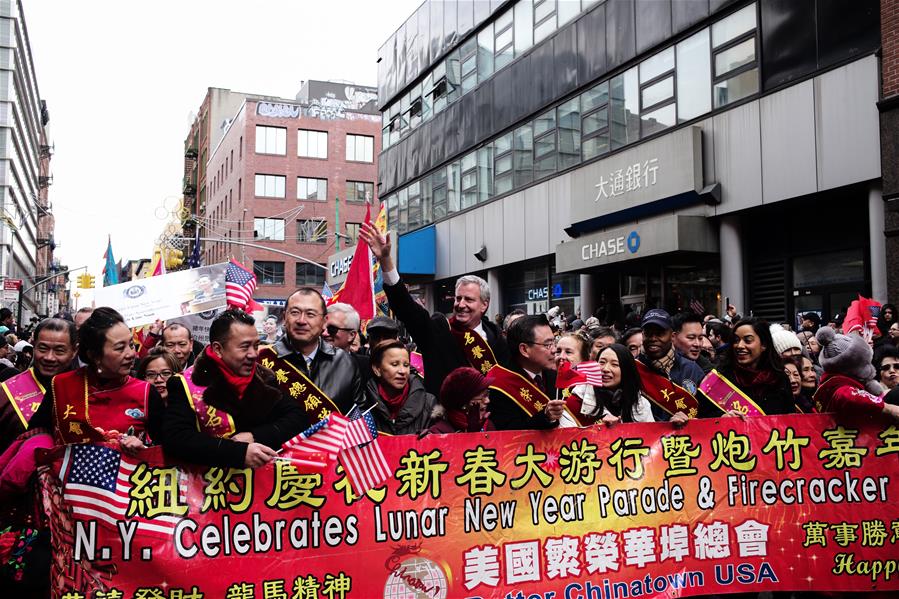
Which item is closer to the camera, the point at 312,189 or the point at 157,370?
the point at 157,370

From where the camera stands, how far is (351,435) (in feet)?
12.7

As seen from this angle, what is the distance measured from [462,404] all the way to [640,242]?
12.5 metres

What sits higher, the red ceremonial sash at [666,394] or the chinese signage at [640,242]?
the chinese signage at [640,242]

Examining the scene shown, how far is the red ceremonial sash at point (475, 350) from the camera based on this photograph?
494cm

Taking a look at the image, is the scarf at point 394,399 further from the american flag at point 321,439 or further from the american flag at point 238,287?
the american flag at point 238,287

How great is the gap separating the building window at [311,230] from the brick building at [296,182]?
3 centimetres

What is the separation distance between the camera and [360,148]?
55750 mm

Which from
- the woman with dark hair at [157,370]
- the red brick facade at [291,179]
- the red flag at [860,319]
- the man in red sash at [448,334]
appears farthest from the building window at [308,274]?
the man in red sash at [448,334]

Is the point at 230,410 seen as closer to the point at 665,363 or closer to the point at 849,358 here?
the point at 665,363

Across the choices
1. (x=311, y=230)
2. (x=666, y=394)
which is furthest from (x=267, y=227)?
(x=666, y=394)

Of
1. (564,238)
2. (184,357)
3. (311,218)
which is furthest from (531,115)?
A: (311,218)

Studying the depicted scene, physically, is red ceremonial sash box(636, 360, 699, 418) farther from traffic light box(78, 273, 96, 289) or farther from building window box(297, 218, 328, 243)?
building window box(297, 218, 328, 243)

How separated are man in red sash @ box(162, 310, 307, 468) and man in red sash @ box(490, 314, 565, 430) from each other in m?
1.27

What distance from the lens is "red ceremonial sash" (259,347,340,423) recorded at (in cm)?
419
